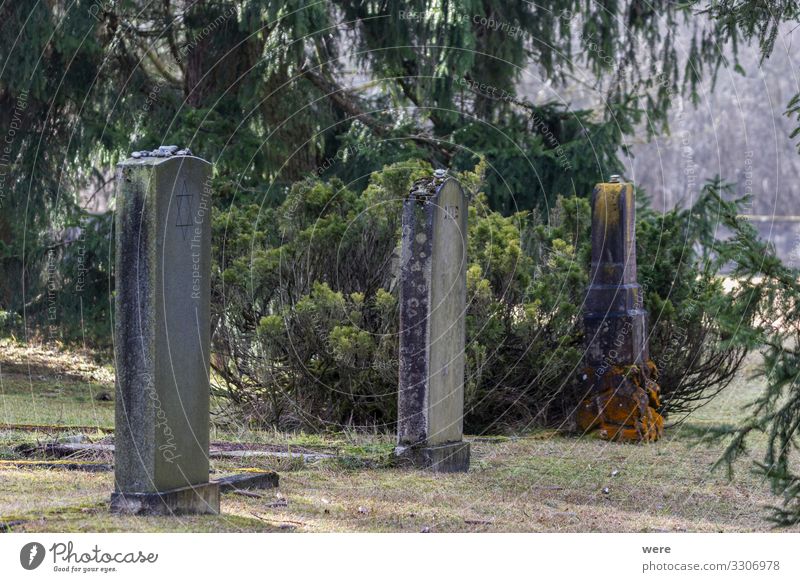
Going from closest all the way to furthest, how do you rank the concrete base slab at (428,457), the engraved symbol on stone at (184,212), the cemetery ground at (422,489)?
the engraved symbol on stone at (184,212)
the cemetery ground at (422,489)
the concrete base slab at (428,457)

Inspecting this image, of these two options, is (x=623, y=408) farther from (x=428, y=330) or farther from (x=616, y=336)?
(x=428, y=330)

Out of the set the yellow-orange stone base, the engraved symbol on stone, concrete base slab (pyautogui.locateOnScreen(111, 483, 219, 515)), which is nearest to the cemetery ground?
concrete base slab (pyautogui.locateOnScreen(111, 483, 219, 515))

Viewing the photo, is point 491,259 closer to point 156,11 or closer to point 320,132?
point 320,132

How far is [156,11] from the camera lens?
16766 millimetres

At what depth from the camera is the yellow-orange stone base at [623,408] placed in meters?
10.9

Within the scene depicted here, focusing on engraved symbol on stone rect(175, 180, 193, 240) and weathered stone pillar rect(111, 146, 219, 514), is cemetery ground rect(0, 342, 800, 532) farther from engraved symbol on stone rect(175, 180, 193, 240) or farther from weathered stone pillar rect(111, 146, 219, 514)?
engraved symbol on stone rect(175, 180, 193, 240)

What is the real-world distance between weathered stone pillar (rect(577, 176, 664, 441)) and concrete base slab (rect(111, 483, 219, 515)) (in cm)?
537

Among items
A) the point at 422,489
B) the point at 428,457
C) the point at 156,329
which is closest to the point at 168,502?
the point at 156,329

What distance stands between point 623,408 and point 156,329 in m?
5.99

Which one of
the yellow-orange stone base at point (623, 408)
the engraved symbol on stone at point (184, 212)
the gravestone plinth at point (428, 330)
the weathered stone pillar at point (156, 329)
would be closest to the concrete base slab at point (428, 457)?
the gravestone plinth at point (428, 330)
